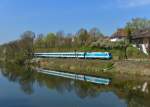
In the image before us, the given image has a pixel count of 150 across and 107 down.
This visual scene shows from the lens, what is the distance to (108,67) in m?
54.9

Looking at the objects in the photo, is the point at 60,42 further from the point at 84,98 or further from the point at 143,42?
the point at 84,98

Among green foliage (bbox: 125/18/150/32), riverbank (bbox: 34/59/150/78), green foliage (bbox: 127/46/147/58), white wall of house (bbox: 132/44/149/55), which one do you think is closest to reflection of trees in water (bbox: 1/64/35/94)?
riverbank (bbox: 34/59/150/78)

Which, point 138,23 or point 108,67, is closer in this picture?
point 108,67

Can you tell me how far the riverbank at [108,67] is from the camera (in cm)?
4648

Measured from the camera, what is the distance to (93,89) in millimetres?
36406

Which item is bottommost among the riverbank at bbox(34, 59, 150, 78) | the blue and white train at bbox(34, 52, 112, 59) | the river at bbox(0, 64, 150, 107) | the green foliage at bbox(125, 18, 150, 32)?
the river at bbox(0, 64, 150, 107)

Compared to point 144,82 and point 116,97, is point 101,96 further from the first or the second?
point 144,82

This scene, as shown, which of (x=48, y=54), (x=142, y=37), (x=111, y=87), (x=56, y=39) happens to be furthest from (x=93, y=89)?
(x=56, y=39)

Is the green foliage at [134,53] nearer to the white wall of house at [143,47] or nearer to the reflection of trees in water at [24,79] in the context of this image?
the white wall of house at [143,47]

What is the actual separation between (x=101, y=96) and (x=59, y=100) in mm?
4729

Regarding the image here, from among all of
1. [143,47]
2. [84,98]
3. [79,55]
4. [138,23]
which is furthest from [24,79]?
[138,23]

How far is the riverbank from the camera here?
4648 centimetres

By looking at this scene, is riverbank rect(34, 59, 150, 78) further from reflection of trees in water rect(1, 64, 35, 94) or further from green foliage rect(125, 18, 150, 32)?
green foliage rect(125, 18, 150, 32)

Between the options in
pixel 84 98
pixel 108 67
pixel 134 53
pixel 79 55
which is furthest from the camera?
pixel 79 55
